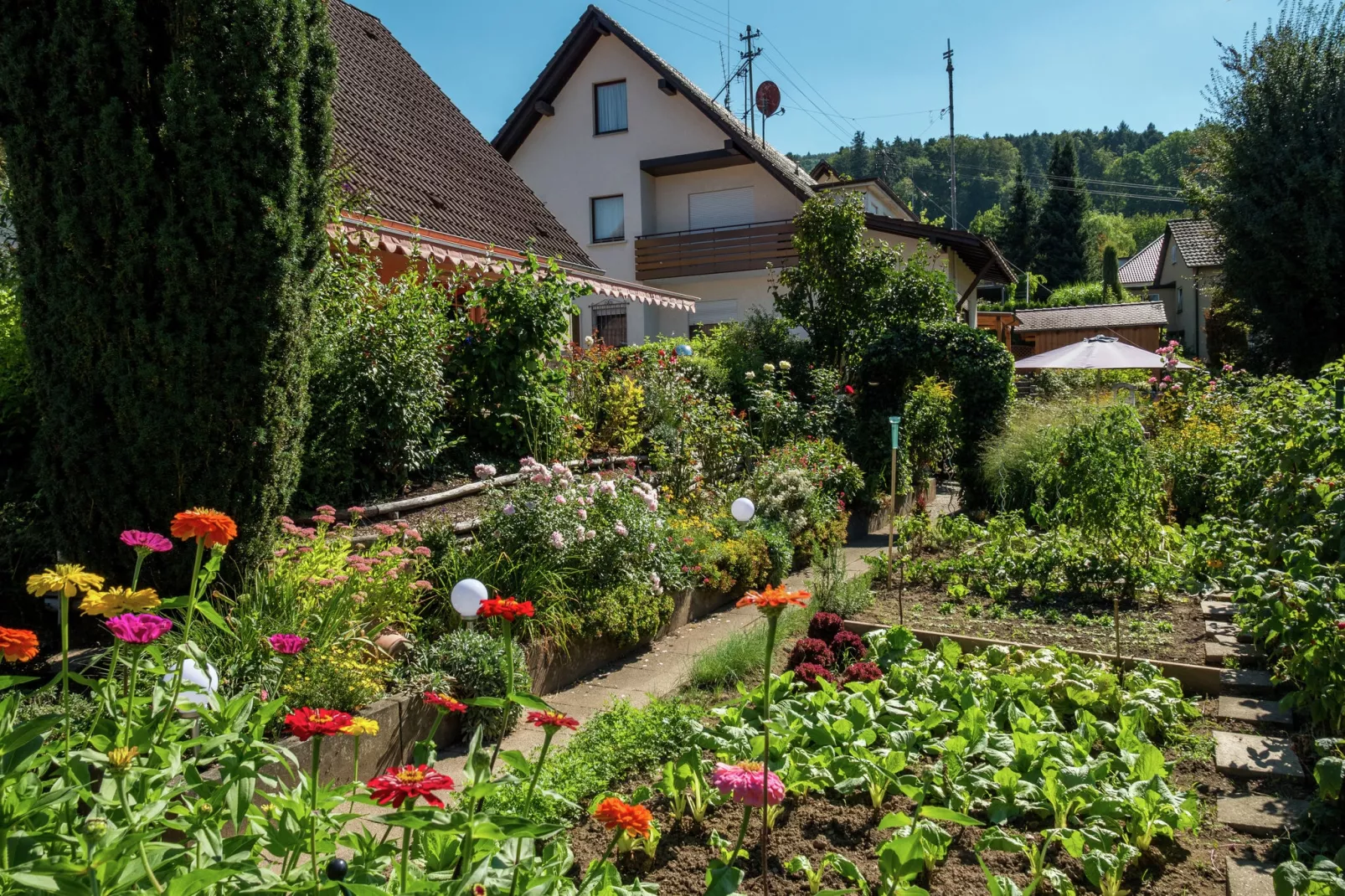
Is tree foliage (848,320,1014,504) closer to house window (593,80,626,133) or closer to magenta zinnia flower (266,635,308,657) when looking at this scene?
magenta zinnia flower (266,635,308,657)

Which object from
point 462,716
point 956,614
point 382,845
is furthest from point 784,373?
point 382,845

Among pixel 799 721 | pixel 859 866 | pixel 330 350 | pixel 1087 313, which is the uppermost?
pixel 1087 313

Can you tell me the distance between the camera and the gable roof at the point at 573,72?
67.4ft

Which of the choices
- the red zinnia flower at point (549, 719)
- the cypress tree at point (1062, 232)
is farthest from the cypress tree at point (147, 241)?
the cypress tree at point (1062, 232)

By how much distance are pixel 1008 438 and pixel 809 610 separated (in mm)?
5968

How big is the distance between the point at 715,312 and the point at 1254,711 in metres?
18.5

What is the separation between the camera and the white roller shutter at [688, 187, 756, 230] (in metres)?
21.9

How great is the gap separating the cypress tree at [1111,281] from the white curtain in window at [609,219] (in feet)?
108

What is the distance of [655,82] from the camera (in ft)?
71.9

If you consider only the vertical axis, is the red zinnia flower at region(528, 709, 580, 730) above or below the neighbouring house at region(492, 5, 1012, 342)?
below

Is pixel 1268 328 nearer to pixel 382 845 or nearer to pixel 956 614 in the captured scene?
pixel 956 614

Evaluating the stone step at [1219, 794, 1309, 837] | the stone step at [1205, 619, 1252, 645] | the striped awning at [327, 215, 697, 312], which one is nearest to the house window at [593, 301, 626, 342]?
the striped awning at [327, 215, 697, 312]

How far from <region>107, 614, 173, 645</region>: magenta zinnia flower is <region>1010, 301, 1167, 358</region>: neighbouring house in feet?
119

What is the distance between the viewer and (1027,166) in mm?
98812
